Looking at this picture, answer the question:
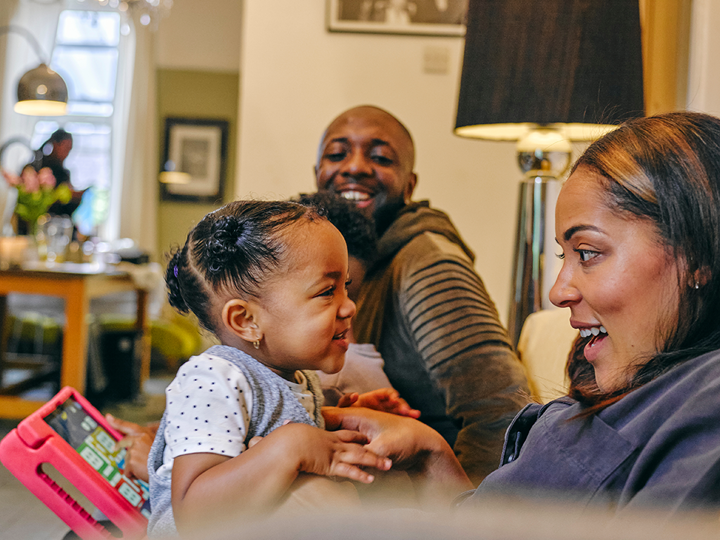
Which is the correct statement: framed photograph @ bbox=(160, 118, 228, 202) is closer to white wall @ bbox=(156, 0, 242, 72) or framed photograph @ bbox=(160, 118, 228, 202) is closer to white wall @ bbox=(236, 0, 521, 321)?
white wall @ bbox=(156, 0, 242, 72)

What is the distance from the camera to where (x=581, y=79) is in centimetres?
140

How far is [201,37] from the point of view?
5996 millimetres

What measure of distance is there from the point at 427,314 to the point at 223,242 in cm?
40

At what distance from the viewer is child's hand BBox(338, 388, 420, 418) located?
942 millimetres

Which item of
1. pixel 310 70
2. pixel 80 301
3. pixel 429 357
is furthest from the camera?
pixel 80 301

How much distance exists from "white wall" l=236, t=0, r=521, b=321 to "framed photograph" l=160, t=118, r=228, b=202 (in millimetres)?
3329

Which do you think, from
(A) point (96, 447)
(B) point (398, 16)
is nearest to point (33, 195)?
(B) point (398, 16)

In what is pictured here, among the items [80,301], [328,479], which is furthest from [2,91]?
[328,479]

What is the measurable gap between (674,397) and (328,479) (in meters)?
0.38

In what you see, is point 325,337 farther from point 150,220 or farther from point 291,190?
point 150,220

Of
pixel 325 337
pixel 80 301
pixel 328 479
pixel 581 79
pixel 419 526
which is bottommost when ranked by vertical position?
pixel 80 301

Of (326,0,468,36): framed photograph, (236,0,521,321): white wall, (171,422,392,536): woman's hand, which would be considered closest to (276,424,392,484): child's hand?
(171,422,392,536): woman's hand

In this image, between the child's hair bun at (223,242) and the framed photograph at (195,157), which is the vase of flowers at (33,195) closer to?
the framed photograph at (195,157)

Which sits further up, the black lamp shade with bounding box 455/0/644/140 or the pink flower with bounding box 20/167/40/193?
the black lamp shade with bounding box 455/0/644/140
